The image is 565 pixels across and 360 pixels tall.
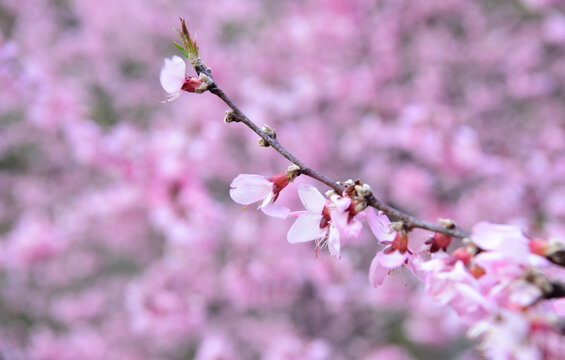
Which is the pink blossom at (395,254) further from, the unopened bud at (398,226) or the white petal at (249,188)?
the white petal at (249,188)

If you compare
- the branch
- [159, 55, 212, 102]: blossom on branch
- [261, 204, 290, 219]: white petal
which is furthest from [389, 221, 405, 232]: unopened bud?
[159, 55, 212, 102]: blossom on branch

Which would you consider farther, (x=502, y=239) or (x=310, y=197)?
(x=310, y=197)

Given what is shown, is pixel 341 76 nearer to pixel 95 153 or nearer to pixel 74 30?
pixel 95 153

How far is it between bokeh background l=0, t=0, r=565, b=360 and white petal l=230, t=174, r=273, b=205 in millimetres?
1586

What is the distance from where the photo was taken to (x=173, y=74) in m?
0.97

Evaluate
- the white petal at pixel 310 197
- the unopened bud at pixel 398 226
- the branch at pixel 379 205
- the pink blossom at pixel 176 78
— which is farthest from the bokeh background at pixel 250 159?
the unopened bud at pixel 398 226

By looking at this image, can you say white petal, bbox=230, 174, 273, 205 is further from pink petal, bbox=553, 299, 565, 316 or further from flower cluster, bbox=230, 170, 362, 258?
pink petal, bbox=553, 299, 565, 316

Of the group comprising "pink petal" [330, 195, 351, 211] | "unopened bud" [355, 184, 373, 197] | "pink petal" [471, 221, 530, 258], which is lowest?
"pink petal" [471, 221, 530, 258]

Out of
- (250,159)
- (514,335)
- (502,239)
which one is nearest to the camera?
(514,335)

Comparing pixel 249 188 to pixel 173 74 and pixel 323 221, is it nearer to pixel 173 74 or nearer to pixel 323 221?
pixel 323 221

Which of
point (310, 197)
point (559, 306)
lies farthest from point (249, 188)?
point (559, 306)

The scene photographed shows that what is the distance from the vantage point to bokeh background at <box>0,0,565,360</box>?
3141 mm

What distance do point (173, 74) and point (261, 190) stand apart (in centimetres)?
32

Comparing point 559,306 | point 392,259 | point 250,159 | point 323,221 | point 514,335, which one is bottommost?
point 514,335
